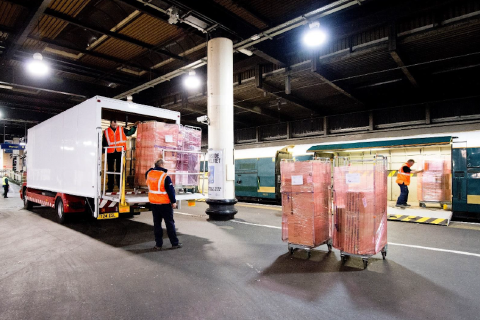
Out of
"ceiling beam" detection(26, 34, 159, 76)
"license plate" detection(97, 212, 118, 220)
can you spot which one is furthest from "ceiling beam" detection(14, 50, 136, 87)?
"license plate" detection(97, 212, 118, 220)

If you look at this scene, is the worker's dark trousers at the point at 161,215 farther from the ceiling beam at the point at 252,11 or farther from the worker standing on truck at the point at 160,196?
the ceiling beam at the point at 252,11

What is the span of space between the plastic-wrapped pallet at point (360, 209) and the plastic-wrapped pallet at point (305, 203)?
1.17ft

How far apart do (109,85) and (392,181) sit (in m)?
15.2

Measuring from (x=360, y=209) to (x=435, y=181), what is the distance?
817cm

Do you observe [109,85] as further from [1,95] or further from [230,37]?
[230,37]

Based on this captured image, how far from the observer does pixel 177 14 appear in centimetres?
783

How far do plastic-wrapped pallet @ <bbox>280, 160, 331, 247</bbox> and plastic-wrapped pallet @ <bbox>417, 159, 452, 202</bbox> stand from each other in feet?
25.4

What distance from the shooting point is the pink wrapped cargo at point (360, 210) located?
4.76 m

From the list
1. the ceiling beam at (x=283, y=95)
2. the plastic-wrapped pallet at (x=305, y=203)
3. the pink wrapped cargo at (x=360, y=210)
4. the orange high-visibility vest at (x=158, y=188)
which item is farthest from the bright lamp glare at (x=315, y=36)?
the orange high-visibility vest at (x=158, y=188)

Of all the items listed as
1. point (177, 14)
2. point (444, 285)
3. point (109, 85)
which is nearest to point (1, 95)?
point (109, 85)

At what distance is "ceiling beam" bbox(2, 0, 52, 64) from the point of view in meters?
7.55

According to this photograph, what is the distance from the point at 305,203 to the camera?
5.26m

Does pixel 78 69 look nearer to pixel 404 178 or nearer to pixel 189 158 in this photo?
pixel 189 158

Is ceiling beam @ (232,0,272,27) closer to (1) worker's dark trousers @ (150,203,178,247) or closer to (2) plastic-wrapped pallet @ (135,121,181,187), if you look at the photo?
(2) plastic-wrapped pallet @ (135,121,181,187)
